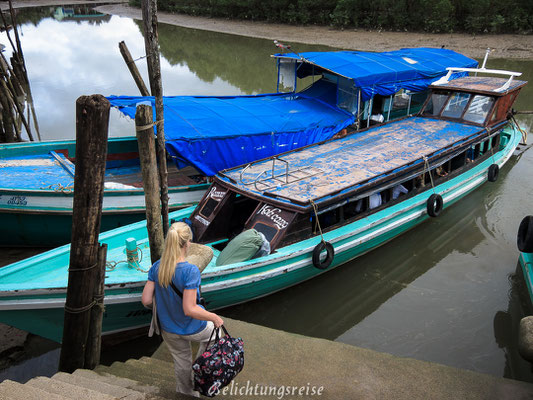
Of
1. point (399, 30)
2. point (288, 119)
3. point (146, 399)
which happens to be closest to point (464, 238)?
point (288, 119)

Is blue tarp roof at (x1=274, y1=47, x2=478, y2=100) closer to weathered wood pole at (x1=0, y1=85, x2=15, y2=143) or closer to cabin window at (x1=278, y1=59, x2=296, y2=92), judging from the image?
cabin window at (x1=278, y1=59, x2=296, y2=92)

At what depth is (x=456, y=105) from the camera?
1168 centimetres

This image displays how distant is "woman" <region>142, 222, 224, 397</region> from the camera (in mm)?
3477

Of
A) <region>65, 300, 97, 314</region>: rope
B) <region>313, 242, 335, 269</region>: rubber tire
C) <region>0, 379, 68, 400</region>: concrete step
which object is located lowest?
<region>313, 242, 335, 269</region>: rubber tire

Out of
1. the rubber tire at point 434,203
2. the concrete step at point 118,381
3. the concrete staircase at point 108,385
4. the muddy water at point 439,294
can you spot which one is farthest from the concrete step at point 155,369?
the rubber tire at point 434,203

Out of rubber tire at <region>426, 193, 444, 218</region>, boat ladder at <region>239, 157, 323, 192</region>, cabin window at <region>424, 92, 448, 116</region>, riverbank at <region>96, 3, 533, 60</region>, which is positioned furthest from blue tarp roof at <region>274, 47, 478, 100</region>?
riverbank at <region>96, 3, 533, 60</region>

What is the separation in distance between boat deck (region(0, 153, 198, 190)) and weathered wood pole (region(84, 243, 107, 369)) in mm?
4706

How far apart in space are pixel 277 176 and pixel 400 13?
1224 inches

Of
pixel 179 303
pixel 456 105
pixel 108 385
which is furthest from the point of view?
pixel 456 105

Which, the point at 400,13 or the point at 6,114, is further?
the point at 400,13

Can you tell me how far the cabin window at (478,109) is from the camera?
1128 centimetres

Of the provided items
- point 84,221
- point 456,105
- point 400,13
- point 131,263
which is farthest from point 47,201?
point 400,13

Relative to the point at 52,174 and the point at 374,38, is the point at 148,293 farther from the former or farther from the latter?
the point at 374,38

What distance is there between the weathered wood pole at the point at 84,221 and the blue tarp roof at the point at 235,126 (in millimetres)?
4757
